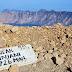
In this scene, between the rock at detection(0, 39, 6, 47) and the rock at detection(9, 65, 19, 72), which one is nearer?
the rock at detection(9, 65, 19, 72)

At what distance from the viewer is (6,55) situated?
209 inches

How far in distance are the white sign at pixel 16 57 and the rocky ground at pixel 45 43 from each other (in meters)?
0.21

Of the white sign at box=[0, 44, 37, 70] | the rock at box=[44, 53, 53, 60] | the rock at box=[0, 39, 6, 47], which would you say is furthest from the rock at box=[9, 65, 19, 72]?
the rock at box=[0, 39, 6, 47]

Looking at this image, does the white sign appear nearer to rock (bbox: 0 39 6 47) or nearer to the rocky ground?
the rocky ground

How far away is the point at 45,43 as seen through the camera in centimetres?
691

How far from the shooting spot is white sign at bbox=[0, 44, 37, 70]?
5077 mm

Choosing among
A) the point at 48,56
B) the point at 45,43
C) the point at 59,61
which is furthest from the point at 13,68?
the point at 45,43

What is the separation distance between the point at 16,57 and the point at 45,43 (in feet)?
6.71

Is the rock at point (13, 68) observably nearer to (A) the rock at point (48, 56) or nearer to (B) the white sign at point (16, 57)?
(B) the white sign at point (16, 57)

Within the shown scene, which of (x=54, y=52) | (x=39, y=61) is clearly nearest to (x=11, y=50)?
(x=39, y=61)

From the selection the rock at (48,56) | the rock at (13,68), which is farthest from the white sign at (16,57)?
the rock at (48,56)

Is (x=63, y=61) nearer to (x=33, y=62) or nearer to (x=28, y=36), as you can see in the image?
(x=33, y=62)

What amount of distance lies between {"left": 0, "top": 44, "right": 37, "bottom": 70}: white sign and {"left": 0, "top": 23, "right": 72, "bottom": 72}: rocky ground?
0.68ft

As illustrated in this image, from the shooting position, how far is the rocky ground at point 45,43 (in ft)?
17.2
